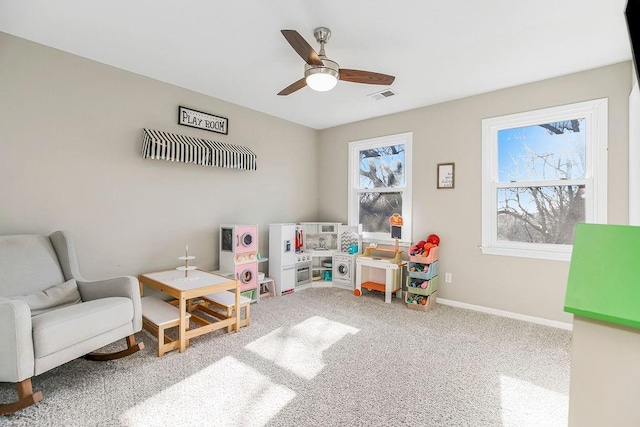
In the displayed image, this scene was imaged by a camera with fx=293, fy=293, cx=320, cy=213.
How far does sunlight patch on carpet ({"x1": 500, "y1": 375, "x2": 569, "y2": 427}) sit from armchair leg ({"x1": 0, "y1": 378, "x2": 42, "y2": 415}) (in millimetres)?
2713

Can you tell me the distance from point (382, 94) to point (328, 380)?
9.72ft

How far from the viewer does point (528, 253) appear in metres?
3.11

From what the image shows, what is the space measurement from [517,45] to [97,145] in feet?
12.4

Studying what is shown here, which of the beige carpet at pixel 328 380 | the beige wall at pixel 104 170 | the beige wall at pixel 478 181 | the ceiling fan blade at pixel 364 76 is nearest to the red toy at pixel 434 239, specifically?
the beige wall at pixel 478 181

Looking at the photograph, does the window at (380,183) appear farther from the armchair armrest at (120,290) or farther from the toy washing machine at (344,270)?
the armchair armrest at (120,290)

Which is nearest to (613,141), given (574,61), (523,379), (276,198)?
(574,61)

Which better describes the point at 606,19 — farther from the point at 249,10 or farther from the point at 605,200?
the point at 249,10

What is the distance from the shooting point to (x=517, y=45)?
237 centimetres

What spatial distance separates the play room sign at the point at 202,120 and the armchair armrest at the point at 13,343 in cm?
230

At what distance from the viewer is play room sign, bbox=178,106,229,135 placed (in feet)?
10.9

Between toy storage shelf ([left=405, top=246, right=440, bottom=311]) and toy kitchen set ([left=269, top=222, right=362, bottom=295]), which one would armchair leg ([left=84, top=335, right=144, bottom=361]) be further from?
toy storage shelf ([left=405, top=246, right=440, bottom=311])

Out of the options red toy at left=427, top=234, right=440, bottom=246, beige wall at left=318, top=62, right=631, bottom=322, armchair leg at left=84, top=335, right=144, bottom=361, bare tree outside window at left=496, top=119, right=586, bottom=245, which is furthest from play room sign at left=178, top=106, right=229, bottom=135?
bare tree outside window at left=496, top=119, right=586, bottom=245

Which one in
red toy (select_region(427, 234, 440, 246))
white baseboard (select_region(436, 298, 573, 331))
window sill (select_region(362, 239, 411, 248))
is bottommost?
white baseboard (select_region(436, 298, 573, 331))

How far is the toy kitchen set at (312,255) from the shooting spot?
4031 mm
